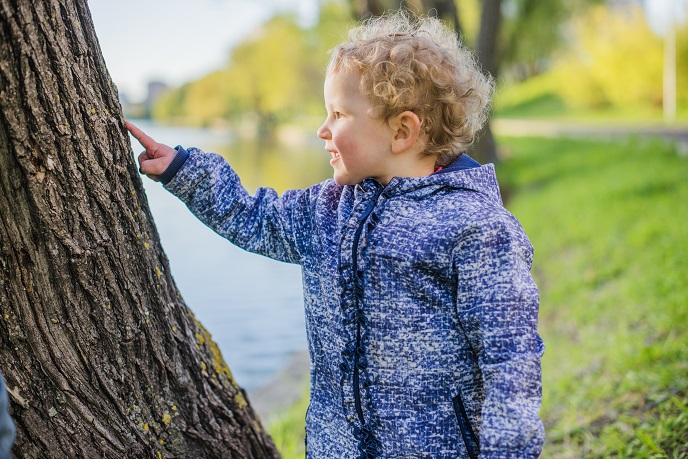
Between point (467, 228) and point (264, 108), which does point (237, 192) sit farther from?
point (264, 108)

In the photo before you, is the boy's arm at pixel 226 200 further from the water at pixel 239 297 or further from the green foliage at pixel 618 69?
the green foliage at pixel 618 69

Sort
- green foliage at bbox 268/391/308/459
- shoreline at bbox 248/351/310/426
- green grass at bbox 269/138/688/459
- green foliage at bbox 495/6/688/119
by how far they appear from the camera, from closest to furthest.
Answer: green grass at bbox 269/138/688/459 < green foliage at bbox 268/391/308/459 < shoreline at bbox 248/351/310/426 < green foliage at bbox 495/6/688/119

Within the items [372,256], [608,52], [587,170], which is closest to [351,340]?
[372,256]

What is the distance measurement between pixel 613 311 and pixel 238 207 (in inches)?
152

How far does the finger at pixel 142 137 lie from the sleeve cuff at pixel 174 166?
6cm

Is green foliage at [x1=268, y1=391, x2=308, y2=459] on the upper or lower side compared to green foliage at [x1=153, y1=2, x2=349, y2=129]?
lower

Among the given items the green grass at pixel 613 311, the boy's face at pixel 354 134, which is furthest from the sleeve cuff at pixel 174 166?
the green grass at pixel 613 311

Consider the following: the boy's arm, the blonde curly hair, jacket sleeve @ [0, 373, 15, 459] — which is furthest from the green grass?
jacket sleeve @ [0, 373, 15, 459]

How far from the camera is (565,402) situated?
3814 mm

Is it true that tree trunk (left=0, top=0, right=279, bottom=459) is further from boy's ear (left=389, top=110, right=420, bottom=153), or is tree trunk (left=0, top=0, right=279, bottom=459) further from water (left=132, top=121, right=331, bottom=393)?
water (left=132, top=121, right=331, bottom=393)

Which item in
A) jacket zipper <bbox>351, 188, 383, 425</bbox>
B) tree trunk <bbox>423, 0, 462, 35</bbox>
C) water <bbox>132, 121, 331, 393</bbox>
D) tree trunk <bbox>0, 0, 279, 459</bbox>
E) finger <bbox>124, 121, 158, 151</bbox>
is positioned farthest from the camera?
tree trunk <bbox>423, 0, 462, 35</bbox>

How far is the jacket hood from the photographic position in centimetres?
182

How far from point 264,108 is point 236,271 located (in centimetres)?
4171

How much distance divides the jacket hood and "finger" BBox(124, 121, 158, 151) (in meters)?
0.56
